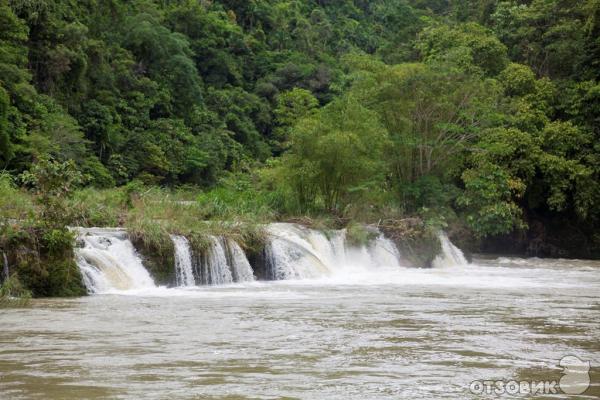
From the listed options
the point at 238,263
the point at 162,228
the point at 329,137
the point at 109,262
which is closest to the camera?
the point at 109,262

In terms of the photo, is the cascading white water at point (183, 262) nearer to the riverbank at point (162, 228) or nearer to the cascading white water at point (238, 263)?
the riverbank at point (162, 228)

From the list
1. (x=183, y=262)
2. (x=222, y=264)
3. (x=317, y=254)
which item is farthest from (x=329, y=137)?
(x=183, y=262)

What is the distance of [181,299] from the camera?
1594cm

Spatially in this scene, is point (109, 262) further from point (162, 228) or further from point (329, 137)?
point (329, 137)

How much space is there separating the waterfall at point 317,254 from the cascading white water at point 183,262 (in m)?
2.91

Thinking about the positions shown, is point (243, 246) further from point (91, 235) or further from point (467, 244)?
point (467, 244)

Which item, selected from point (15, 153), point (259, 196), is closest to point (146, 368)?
point (259, 196)

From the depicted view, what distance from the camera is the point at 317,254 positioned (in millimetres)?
23688

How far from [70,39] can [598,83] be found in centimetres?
2790

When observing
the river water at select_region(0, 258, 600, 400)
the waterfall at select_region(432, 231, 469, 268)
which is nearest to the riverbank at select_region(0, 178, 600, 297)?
the waterfall at select_region(432, 231, 469, 268)

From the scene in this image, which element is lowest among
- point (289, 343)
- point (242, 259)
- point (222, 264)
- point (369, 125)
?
point (289, 343)

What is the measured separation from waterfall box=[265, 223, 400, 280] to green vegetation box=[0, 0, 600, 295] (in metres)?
0.90

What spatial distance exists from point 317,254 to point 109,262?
25.7ft

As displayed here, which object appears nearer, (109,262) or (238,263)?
(109,262)
